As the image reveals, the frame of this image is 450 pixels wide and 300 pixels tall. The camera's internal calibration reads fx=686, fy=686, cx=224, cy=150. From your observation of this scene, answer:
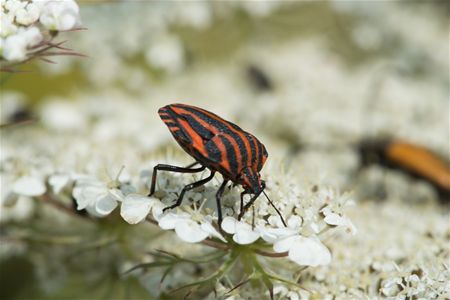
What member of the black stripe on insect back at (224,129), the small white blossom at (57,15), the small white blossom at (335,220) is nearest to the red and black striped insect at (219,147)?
the black stripe on insect back at (224,129)

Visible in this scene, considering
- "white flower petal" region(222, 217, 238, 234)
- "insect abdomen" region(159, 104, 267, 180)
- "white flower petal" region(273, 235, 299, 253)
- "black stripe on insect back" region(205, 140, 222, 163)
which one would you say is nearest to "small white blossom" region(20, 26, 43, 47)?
"insect abdomen" region(159, 104, 267, 180)

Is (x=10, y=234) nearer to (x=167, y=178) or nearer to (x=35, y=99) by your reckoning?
(x=167, y=178)

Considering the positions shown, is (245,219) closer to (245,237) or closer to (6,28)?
(245,237)

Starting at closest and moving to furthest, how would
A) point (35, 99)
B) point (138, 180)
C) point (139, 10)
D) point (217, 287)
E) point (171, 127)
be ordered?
point (171, 127), point (217, 287), point (138, 180), point (139, 10), point (35, 99)

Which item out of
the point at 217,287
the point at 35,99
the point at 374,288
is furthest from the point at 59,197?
the point at 35,99

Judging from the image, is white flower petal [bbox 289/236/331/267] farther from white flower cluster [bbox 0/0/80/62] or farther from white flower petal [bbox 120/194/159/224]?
white flower cluster [bbox 0/0/80/62]

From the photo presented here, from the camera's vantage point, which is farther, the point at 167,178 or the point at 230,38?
the point at 230,38
